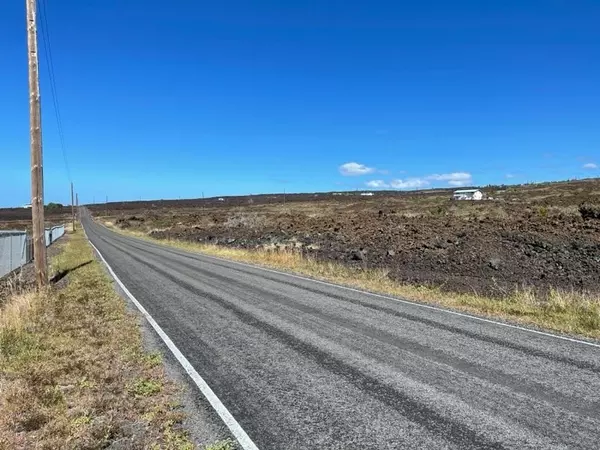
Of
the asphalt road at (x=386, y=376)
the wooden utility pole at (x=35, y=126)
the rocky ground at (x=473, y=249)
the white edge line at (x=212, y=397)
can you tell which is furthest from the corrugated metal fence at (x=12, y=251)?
the rocky ground at (x=473, y=249)

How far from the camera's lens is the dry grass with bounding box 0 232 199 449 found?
4.77 m

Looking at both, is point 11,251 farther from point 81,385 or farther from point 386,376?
point 386,376

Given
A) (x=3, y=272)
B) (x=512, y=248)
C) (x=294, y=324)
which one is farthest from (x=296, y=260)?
(x=294, y=324)

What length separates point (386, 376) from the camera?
6441 mm

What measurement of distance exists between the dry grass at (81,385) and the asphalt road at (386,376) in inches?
29.9

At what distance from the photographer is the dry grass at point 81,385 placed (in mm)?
4773

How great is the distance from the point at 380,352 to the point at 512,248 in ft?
64.3

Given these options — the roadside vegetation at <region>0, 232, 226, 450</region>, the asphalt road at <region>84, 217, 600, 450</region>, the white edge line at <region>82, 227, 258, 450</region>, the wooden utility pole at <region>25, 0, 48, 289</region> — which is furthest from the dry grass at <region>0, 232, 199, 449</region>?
the wooden utility pole at <region>25, 0, 48, 289</region>

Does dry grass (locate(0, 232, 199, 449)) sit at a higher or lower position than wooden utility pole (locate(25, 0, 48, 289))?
lower

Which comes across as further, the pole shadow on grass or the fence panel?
the fence panel

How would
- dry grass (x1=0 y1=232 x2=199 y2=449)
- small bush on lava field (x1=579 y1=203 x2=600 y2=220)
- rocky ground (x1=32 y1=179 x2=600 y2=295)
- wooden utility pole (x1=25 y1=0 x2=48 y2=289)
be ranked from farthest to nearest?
small bush on lava field (x1=579 y1=203 x2=600 y2=220)
rocky ground (x1=32 y1=179 x2=600 y2=295)
wooden utility pole (x1=25 y1=0 x2=48 y2=289)
dry grass (x1=0 y1=232 x2=199 y2=449)

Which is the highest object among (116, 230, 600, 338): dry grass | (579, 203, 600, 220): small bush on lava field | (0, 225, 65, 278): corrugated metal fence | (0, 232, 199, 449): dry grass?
(579, 203, 600, 220): small bush on lava field

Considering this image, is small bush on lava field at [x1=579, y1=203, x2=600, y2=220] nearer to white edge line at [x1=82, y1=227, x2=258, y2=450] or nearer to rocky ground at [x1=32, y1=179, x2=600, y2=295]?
rocky ground at [x1=32, y1=179, x2=600, y2=295]

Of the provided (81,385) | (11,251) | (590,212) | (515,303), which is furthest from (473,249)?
(81,385)
